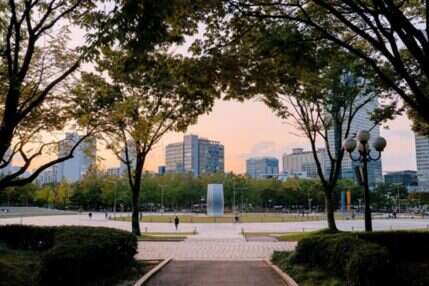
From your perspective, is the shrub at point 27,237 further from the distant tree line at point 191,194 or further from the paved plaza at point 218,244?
the distant tree line at point 191,194

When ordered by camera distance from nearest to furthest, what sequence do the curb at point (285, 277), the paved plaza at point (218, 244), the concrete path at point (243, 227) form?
the curb at point (285, 277) → the paved plaza at point (218, 244) → the concrete path at point (243, 227)

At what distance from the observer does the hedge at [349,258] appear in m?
7.25

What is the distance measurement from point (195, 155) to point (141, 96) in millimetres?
139398

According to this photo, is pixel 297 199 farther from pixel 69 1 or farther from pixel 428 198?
pixel 69 1

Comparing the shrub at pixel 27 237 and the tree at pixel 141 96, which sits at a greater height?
the tree at pixel 141 96

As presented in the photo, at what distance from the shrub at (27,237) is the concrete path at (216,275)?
18.0ft

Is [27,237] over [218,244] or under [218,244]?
over

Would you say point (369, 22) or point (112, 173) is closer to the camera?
point (369, 22)

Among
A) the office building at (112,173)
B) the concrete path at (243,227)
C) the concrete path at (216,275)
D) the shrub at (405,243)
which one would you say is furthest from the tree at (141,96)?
the office building at (112,173)

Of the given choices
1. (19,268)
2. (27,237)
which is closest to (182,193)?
(27,237)

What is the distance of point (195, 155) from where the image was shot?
6245 inches

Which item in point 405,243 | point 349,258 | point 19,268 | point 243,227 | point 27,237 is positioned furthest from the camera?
point 243,227

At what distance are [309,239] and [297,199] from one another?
3456 inches

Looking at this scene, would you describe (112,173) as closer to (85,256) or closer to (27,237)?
(27,237)
